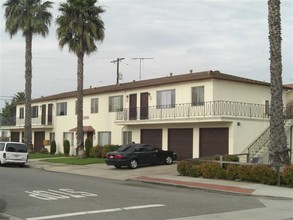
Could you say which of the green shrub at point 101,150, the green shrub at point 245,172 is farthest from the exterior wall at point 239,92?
the green shrub at point 101,150

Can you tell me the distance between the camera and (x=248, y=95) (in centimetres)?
3062

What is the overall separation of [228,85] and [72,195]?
1726 cm

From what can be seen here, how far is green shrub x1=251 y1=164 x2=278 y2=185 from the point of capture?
1823 cm

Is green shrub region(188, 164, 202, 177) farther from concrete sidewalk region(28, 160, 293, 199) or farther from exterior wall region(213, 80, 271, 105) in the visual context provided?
exterior wall region(213, 80, 271, 105)

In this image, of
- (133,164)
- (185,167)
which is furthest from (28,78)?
(185,167)

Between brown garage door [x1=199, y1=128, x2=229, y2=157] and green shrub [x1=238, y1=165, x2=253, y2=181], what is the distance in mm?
8641

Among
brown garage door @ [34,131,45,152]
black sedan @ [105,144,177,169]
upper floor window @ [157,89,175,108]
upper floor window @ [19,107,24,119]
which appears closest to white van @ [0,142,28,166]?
black sedan @ [105,144,177,169]

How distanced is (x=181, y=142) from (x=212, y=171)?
35.0 ft

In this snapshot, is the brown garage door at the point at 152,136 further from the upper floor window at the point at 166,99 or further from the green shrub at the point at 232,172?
the green shrub at the point at 232,172

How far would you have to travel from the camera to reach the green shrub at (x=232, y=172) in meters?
19.9

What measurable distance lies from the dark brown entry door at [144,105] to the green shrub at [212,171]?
41.2 feet

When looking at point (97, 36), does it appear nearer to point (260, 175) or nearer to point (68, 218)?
point (260, 175)

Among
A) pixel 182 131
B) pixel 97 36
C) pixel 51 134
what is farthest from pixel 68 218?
pixel 51 134

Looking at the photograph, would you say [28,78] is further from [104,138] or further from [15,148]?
[15,148]
